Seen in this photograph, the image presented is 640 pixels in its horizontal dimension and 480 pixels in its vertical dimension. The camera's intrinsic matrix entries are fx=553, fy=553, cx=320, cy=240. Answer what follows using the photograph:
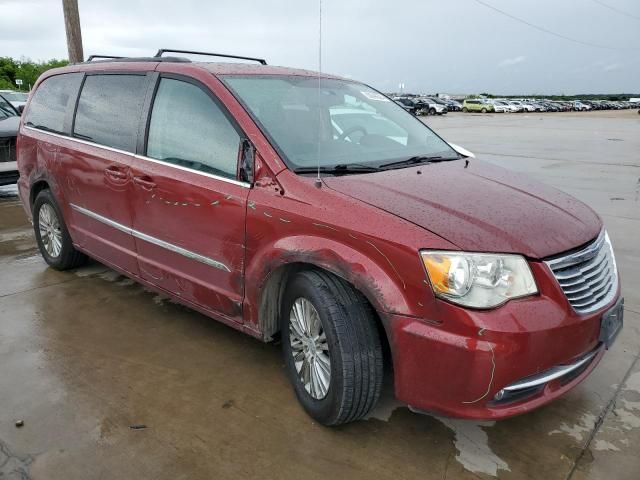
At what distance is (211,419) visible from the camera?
278cm

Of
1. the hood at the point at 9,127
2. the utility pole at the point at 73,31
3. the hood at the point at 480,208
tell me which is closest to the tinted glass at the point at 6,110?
the hood at the point at 9,127

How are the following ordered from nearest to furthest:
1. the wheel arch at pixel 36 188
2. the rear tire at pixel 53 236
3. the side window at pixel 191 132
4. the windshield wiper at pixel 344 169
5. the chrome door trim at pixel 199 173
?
the windshield wiper at pixel 344 169
the chrome door trim at pixel 199 173
the side window at pixel 191 132
the rear tire at pixel 53 236
the wheel arch at pixel 36 188

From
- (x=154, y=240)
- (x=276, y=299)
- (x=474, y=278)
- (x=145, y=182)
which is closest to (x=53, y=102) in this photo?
(x=145, y=182)

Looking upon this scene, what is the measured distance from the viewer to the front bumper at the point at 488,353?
84.6 inches

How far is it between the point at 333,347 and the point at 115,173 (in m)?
2.11

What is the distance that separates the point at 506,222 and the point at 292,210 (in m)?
0.98

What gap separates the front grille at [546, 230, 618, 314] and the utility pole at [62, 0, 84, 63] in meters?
9.46

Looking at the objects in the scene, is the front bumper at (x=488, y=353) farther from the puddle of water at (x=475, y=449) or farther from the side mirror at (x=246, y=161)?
the side mirror at (x=246, y=161)

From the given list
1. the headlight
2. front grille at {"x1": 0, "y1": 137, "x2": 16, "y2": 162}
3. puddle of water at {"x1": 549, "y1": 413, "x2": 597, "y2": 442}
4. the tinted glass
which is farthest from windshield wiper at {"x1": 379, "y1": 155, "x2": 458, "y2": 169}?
the tinted glass

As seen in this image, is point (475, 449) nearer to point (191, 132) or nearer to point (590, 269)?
point (590, 269)

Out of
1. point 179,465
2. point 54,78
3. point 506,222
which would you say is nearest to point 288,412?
point 179,465

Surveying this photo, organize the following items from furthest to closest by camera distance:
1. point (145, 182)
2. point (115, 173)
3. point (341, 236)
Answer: point (115, 173) < point (145, 182) < point (341, 236)

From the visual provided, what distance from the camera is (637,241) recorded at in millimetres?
5684

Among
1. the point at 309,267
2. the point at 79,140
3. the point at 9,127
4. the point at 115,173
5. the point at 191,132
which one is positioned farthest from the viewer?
the point at 9,127
